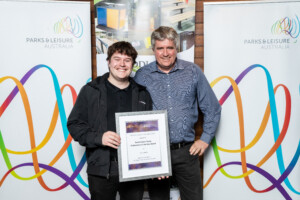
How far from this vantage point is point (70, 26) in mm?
2277

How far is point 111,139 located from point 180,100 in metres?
0.66

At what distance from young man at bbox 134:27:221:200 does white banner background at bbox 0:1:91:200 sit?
75 cm

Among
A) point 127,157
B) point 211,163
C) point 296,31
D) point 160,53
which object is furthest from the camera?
point 211,163

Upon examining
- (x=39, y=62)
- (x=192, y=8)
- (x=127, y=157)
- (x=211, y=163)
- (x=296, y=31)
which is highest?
(x=192, y=8)

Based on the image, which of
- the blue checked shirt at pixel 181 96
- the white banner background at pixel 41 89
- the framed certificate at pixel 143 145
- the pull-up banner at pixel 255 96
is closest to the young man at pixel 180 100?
the blue checked shirt at pixel 181 96

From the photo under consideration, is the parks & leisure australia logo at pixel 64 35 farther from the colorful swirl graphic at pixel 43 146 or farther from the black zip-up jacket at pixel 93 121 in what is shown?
the black zip-up jacket at pixel 93 121

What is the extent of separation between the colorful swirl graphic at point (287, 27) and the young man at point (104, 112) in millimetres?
1433

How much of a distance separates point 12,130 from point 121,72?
1338mm

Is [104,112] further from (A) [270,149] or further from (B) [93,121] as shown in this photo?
(A) [270,149]

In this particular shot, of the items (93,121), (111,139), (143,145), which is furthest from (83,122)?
(143,145)

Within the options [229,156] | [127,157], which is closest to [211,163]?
[229,156]

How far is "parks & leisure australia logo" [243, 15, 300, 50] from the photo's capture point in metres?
2.23

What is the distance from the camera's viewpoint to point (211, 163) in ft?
7.82

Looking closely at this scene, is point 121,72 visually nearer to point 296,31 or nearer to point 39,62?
point 39,62
